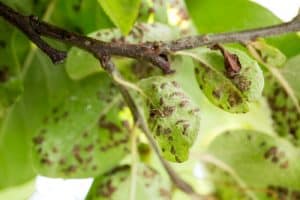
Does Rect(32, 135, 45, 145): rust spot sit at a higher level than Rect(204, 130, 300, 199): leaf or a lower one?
higher

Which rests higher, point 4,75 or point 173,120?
point 4,75

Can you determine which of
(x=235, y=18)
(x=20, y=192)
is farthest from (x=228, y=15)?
(x=20, y=192)

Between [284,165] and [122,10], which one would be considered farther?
[284,165]

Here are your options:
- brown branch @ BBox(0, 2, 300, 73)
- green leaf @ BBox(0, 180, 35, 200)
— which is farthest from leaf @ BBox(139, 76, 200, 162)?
green leaf @ BBox(0, 180, 35, 200)

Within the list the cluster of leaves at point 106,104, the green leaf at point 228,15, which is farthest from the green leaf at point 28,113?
the green leaf at point 228,15

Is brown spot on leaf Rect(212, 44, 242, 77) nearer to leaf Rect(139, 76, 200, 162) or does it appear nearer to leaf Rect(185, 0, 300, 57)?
leaf Rect(139, 76, 200, 162)

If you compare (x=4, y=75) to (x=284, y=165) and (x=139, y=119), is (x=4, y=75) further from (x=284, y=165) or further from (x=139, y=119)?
(x=284, y=165)

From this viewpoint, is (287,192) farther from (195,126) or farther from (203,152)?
(195,126)
